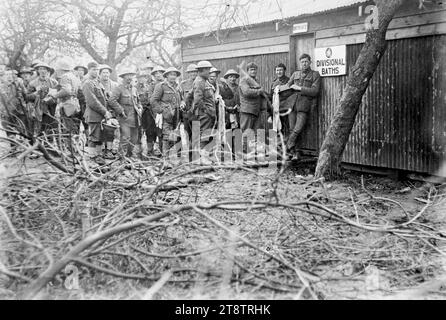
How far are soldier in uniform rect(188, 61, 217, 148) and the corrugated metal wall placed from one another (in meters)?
2.65

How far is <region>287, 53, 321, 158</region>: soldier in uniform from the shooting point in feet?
32.6

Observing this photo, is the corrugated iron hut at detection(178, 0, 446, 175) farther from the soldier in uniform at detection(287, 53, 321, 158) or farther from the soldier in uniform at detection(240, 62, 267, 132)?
the soldier in uniform at detection(240, 62, 267, 132)

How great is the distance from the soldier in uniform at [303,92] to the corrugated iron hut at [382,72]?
0.62 feet

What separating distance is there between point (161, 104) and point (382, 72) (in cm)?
447

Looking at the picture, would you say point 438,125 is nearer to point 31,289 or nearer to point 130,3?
point 31,289

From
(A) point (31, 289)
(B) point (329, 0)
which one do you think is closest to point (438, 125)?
(B) point (329, 0)

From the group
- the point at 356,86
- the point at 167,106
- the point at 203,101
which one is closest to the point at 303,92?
the point at 203,101

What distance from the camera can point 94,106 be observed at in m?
9.66

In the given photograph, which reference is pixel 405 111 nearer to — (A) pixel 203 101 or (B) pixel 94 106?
(A) pixel 203 101

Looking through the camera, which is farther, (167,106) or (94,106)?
(167,106)

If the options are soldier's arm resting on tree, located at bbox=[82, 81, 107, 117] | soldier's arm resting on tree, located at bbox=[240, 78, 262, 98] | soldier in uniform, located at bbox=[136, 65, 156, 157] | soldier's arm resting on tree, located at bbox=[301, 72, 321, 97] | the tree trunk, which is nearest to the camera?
the tree trunk

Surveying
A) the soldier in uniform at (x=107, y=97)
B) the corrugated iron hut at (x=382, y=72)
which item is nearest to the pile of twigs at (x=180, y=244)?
the corrugated iron hut at (x=382, y=72)

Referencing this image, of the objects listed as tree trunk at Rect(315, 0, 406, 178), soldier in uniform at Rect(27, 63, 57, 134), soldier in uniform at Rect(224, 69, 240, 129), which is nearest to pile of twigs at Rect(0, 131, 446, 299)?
tree trunk at Rect(315, 0, 406, 178)
